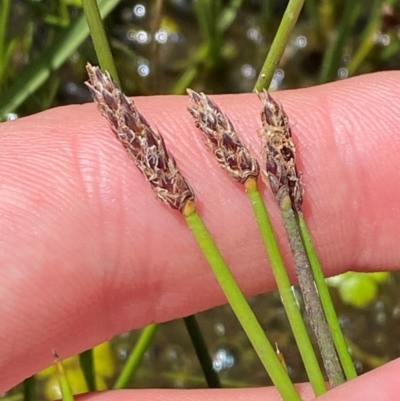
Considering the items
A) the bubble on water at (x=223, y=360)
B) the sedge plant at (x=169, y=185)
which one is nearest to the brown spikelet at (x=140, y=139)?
the sedge plant at (x=169, y=185)

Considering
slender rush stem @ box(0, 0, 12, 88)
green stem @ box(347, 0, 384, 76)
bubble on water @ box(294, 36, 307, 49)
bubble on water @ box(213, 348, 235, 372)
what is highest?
slender rush stem @ box(0, 0, 12, 88)

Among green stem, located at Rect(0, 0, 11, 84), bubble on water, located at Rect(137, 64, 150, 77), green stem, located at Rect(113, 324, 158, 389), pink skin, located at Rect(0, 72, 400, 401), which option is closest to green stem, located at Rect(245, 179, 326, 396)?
pink skin, located at Rect(0, 72, 400, 401)

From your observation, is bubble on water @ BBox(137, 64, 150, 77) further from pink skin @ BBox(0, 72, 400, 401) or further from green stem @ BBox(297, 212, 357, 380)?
green stem @ BBox(297, 212, 357, 380)

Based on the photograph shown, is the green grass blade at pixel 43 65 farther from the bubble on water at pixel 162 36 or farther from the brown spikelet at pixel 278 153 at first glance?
the bubble on water at pixel 162 36

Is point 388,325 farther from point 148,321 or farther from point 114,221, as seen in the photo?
point 114,221

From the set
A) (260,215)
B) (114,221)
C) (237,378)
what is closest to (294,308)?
(260,215)

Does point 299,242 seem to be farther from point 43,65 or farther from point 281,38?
point 43,65
